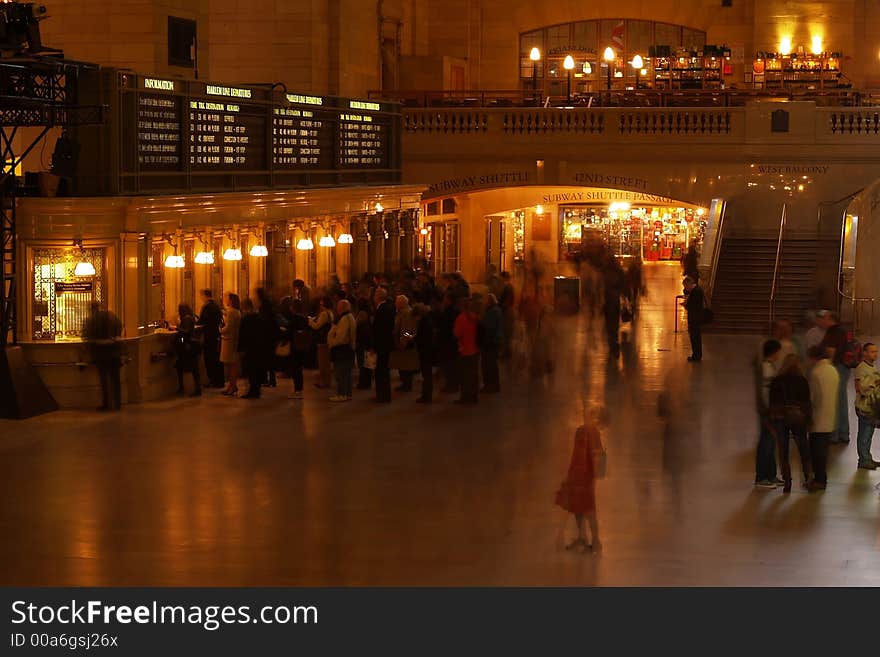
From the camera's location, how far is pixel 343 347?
753 inches

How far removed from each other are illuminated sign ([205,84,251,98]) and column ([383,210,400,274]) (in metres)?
6.43

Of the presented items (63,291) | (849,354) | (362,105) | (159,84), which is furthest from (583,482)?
(362,105)

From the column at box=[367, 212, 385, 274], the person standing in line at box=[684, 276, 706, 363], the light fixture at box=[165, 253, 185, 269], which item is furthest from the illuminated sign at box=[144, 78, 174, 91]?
the person standing in line at box=[684, 276, 706, 363]

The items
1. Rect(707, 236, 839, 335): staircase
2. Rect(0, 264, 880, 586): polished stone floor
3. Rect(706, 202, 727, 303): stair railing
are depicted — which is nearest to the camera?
Rect(0, 264, 880, 586): polished stone floor

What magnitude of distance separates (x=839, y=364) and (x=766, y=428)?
6.88ft

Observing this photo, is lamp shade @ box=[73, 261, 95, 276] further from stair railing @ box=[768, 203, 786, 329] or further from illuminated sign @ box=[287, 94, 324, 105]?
stair railing @ box=[768, 203, 786, 329]

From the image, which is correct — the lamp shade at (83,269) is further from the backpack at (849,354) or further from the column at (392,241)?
the column at (392,241)

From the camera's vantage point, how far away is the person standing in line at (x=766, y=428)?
14203 mm

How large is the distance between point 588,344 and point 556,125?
1021 cm

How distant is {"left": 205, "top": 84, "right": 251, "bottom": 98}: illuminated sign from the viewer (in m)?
21.5

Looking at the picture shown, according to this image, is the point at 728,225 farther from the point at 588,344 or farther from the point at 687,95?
the point at 588,344

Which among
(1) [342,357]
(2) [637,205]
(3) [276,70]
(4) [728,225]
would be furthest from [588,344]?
(2) [637,205]

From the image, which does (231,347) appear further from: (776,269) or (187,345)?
(776,269)

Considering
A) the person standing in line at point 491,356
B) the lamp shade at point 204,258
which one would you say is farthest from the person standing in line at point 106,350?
the person standing in line at point 491,356
